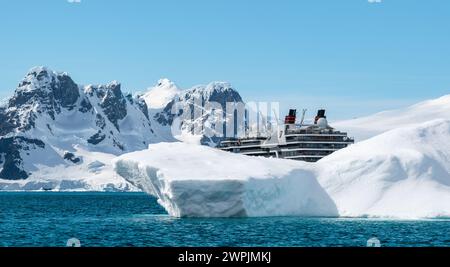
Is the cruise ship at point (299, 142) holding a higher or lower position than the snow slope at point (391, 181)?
higher

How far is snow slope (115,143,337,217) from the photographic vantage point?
213ft

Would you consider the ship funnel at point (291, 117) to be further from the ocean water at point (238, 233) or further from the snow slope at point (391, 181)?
the ocean water at point (238, 233)

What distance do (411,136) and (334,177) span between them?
9.61 m

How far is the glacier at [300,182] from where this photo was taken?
65938 millimetres

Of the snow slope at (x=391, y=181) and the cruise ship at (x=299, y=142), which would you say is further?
the cruise ship at (x=299, y=142)

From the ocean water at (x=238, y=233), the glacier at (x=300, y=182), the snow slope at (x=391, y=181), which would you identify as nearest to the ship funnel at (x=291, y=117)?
the glacier at (x=300, y=182)

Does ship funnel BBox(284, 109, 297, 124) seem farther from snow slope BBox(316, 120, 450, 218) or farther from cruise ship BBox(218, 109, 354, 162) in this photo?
snow slope BBox(316, 120, 450, 218)

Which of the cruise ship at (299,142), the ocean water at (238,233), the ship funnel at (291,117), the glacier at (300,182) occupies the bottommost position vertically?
the ocean water at (238,233)

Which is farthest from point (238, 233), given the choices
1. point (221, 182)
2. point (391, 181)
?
point (391, 181)

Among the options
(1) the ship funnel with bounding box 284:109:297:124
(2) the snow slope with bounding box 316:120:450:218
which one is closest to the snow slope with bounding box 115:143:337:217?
(2) the snow slope with bounding box 316:120:450:218

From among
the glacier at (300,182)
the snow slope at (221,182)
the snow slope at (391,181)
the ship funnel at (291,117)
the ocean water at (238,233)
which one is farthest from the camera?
the ship funnel at (291,117)

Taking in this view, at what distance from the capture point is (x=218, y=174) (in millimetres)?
65688
